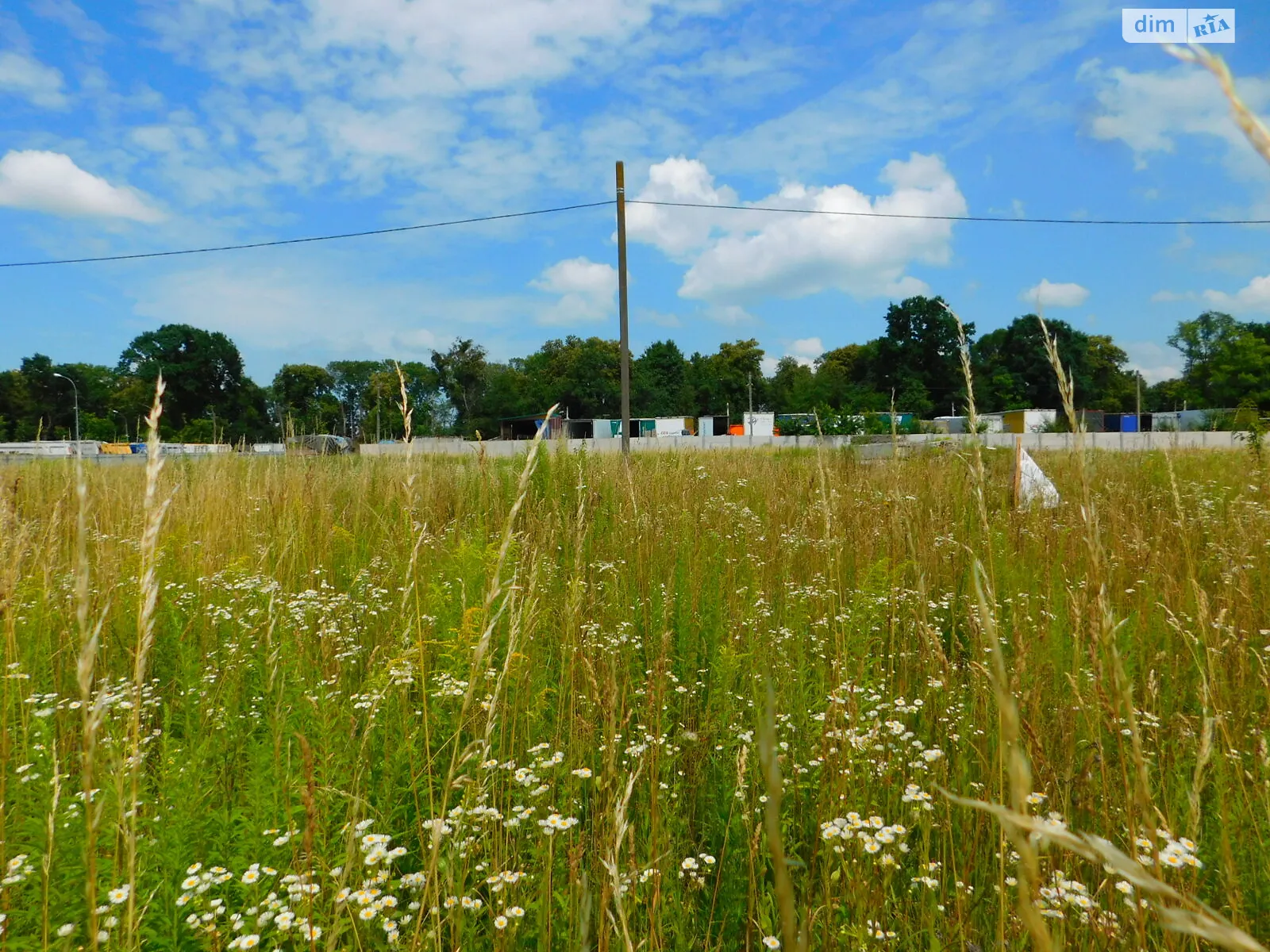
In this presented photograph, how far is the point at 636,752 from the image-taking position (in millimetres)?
1701

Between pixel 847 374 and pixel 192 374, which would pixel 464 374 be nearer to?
pixel 192 374

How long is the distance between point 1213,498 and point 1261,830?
Result: 17.1 feet

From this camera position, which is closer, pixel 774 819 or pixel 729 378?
pixel 774 819

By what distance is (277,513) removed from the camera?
5.20 meters

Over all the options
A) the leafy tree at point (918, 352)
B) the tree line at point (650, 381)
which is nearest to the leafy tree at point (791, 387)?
the tree line at point (650, 381)

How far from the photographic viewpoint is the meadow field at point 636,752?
1211mm

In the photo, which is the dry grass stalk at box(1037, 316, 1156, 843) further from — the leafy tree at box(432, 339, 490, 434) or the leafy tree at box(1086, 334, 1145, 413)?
the leafy tree at box(1086, 334, 1145, 413)

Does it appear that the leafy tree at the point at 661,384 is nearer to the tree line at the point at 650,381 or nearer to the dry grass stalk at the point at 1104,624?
the tree line at the point at 650,381

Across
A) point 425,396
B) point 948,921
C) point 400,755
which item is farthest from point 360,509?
point 425,396

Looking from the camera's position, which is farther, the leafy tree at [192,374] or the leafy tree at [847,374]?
the leafy tree at [847,374]

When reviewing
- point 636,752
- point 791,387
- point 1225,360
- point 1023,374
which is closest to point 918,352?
point 1023,374

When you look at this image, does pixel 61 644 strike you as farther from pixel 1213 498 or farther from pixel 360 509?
pixel 1213 498

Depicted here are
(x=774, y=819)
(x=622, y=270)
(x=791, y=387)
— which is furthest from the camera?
(x=791, y=387)

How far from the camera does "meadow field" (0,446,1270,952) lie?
47.7 inches
